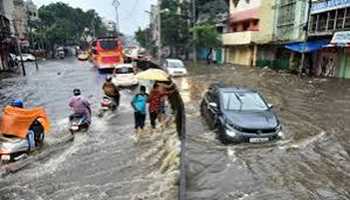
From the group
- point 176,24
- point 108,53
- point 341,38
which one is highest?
point 176,24

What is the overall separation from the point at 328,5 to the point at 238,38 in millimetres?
17674

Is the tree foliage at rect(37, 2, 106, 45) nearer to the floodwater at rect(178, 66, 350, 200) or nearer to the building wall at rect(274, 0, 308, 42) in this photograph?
the building wall at rect(274, 0, 308, 42)

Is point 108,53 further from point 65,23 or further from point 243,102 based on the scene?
point 65,23

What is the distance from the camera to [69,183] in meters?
8.38

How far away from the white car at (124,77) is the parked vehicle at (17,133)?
13.1 meters

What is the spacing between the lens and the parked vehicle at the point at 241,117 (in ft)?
32.6

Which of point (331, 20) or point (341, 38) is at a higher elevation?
point (331, 20)

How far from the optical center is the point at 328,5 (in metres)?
26.5

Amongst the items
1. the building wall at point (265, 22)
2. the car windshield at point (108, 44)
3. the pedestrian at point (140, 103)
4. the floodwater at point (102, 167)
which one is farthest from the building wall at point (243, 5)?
the pedestrian at point (140, 103)

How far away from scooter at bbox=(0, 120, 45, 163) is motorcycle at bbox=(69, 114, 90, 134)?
1.63 m

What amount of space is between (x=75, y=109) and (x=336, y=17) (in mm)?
21516

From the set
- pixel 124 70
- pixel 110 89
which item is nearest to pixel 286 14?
pixel 124 70

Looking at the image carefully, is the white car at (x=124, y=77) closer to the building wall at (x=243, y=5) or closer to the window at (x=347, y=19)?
the window at (x=347, y=19)

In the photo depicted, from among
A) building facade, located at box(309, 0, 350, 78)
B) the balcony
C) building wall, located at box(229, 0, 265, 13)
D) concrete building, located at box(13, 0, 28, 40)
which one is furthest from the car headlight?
concrete building, located at box(13, 0, 28, 40)
